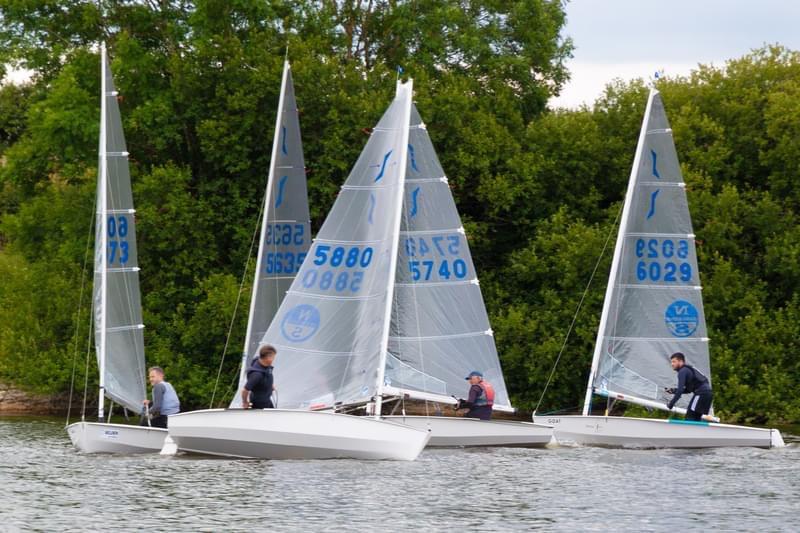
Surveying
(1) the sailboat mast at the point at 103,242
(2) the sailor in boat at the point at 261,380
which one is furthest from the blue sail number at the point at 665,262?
(1) the sailboat mast at the point at 103,242

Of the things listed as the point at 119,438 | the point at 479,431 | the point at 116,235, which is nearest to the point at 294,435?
the point at 119,438

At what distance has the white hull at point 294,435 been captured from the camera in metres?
27.3

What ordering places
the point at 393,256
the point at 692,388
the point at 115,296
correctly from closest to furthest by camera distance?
1. the point at 393,256
2. the point at 115,296
3. the point at 692,388

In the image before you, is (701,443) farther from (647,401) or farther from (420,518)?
(420,518)

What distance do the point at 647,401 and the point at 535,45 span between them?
2153 centimetres

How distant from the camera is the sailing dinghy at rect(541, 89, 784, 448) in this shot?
34469 mm

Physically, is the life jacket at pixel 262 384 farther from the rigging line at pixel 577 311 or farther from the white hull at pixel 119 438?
the rigging line at pixel 577 311

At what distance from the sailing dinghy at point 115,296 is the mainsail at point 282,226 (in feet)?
16.3

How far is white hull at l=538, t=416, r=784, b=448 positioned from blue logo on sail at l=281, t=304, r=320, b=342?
6460mm

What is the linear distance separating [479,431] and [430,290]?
3.27 metres

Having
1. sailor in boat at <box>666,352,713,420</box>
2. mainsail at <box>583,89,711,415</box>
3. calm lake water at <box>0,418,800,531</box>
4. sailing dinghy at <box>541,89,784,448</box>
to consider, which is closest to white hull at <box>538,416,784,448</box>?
sailor in boat at <box>666,352,713,420</box>

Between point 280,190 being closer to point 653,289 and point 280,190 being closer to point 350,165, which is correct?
point 653,289

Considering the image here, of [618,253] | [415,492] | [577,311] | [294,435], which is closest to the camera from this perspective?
[415,492]

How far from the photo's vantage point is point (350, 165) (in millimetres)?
48250
